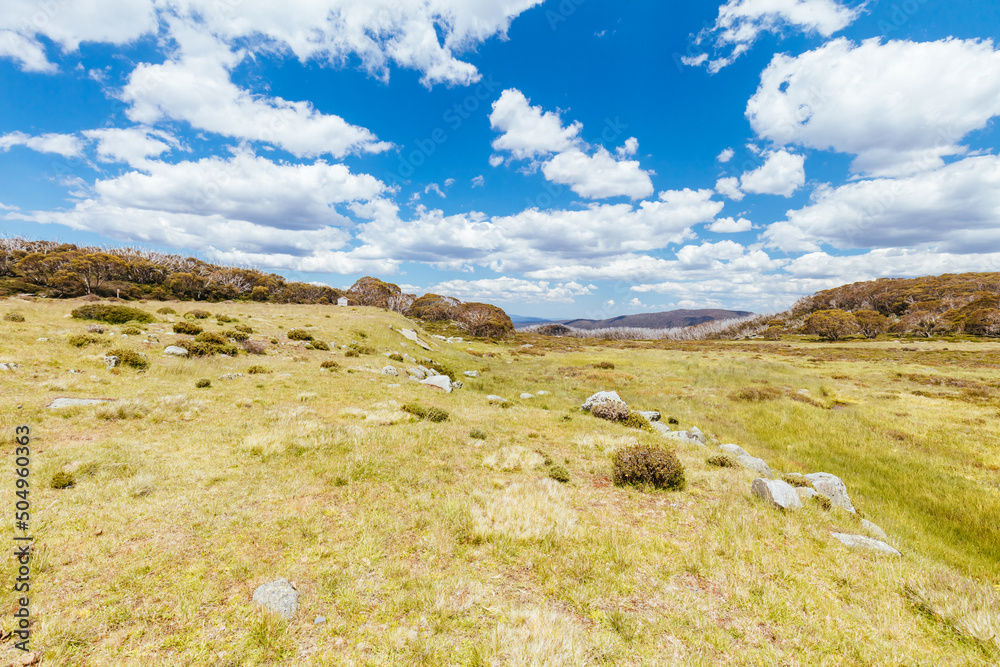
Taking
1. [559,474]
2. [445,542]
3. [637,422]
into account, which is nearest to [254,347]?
[559,474]

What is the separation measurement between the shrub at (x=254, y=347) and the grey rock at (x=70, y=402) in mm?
15387

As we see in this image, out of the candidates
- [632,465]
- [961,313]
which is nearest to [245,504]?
[632,465]

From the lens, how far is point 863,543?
8.83 meters

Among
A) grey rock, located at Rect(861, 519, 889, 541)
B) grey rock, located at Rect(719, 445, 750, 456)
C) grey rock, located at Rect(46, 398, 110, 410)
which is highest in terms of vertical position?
grey rock, located at Rect(46, 398, 110, 410)

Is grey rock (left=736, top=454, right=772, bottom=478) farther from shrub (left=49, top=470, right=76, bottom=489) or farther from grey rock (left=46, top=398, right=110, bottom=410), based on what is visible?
grey rock (left=46, top=398, right=110, bottom=410)

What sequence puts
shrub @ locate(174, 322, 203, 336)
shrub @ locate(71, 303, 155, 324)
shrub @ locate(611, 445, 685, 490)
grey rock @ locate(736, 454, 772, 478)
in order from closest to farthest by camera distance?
shrub @ locate(611, 445, 685, 490), grey rock @ locate(736, 454, 772, 478), shrub @ locate(71, 303, 155, 324), shrub @ locate(174, 322, 203, 336)

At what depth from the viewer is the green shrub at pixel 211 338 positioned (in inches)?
1071

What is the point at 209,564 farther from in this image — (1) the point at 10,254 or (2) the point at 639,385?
(1) the point at 10,254

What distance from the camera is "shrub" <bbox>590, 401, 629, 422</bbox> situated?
20453mm

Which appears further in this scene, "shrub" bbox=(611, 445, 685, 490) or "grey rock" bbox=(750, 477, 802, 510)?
"shrub" bbox=(611, 445, 685, 490)

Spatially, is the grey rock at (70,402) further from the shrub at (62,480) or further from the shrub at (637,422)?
the shrub at (637,422)

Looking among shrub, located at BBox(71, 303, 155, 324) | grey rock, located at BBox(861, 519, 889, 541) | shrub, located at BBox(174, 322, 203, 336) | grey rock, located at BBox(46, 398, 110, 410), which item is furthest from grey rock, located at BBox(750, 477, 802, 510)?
shrub, located at BBox(71, 303, 155, 324)

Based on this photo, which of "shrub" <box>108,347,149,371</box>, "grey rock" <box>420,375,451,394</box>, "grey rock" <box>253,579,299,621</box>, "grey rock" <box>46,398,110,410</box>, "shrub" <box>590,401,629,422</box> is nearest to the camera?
"grey rock" <box>253,579,299,621</box>

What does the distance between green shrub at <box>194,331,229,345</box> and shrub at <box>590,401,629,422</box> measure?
93.9 ft
